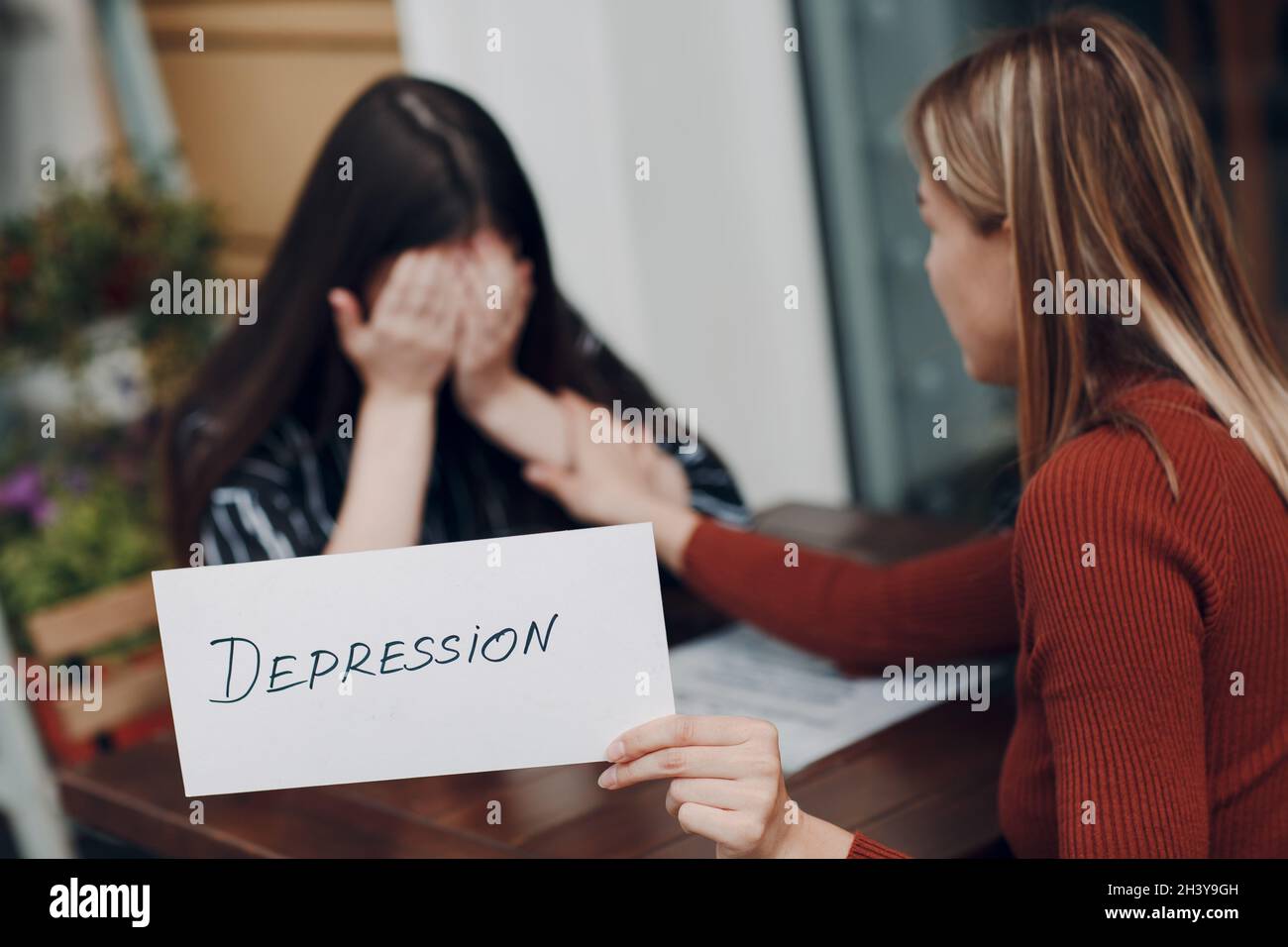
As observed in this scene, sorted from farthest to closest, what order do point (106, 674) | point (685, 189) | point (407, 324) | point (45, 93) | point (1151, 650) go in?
1. point (45, 93)
2. point (685, 189)
3. point (106, 674)
4. point (407, 324)
5. point (1151, 650)

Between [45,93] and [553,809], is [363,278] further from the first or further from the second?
[45,93]

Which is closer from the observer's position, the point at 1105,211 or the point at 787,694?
the point at 1105,211

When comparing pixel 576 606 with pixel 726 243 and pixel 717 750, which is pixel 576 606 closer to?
pixel 717 750

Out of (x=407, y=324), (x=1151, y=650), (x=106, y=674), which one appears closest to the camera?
(x=1151, y=650)

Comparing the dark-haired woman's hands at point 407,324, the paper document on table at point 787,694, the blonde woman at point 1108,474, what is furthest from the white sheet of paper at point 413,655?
the dark-haired woman's hands at point 407,324

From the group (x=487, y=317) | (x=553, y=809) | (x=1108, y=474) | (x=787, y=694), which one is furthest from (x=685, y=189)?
(x=1108, y=474)

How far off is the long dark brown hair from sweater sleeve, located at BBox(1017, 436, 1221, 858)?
731 millimetres

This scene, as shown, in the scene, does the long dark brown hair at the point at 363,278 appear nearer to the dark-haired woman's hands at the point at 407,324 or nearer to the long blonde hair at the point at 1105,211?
the dark-haired woman's hands at the point at 407,324

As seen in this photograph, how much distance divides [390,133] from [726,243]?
1.33 metres

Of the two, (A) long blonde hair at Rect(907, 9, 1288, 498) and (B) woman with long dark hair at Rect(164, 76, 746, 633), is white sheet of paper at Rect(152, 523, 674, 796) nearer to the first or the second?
(A) long blonde hair at Rect(907, 9, 1288, 498)

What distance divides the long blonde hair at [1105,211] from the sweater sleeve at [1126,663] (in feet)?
0.30

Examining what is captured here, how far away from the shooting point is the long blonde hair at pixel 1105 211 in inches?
32.2

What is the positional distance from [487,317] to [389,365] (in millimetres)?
113

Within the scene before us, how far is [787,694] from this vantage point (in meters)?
1.16
